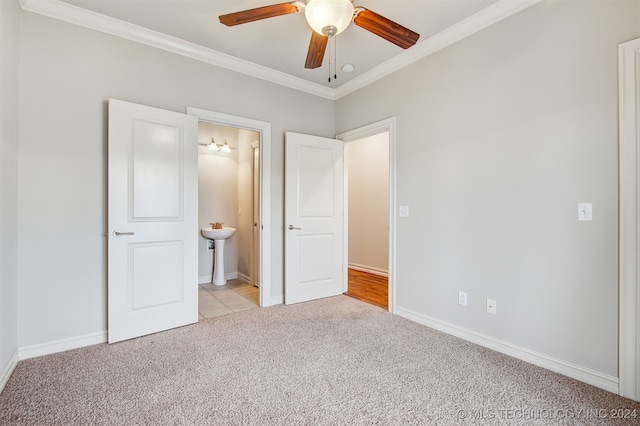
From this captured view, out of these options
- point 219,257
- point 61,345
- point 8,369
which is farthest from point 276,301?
point 8,369

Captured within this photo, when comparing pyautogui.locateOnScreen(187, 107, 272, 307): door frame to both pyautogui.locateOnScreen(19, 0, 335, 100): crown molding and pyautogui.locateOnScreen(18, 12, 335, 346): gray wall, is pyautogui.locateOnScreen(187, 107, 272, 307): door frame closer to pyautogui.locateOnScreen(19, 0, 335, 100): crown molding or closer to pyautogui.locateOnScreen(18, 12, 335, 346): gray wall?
pyautogui.locateOnScreen(19, 0, 335, 100): crown molding

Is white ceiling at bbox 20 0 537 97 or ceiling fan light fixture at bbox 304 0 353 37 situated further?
white ceiling at bbox 20 0 537 97

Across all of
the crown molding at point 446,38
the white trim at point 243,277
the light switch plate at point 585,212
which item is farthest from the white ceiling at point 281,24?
the white trim at point 243,277

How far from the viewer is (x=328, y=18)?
1.76m

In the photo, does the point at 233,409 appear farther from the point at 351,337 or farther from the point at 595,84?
the point at 595,84

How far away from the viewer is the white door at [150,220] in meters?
2.48

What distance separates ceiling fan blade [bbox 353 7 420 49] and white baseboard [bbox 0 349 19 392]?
3.14 meters

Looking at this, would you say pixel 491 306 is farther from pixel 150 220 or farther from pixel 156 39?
pixel 156 39

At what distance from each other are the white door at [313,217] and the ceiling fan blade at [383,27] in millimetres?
1710

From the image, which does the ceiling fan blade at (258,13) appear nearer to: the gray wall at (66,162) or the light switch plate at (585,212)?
the gray wall at (66,162)

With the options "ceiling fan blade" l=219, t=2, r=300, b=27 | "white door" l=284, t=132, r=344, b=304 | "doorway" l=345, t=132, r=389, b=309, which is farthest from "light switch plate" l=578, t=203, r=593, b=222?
"doorway" l=345, t=132, r=389, b=309

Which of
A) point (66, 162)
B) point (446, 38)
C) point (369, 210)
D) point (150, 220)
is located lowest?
point (150, 220)

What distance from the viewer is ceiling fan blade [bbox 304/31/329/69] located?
2035 millimetres

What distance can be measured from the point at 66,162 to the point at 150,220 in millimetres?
736
